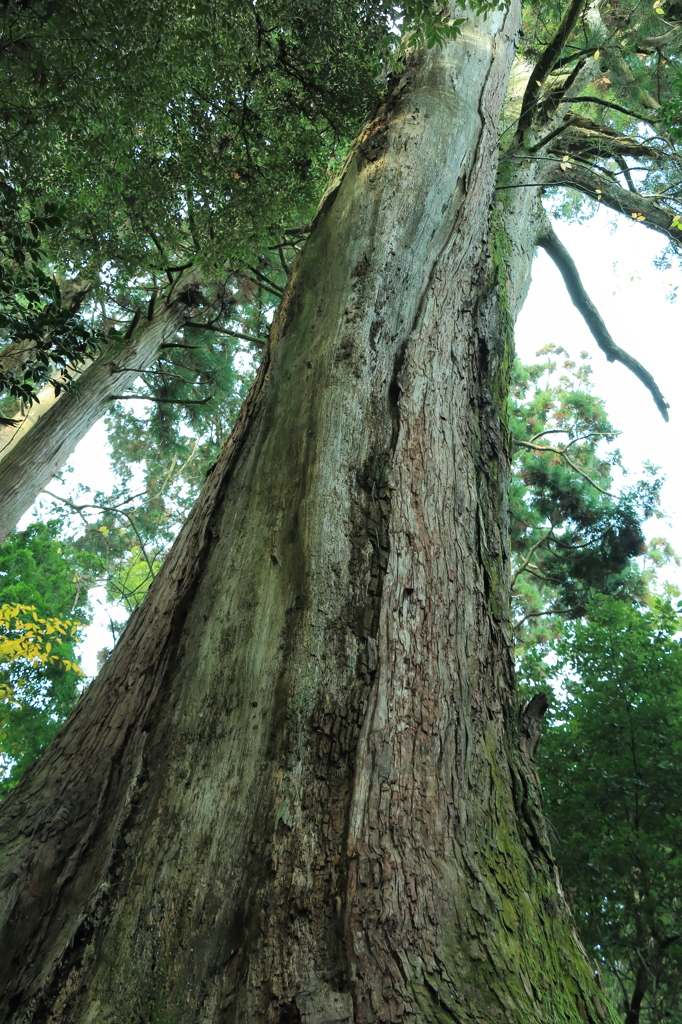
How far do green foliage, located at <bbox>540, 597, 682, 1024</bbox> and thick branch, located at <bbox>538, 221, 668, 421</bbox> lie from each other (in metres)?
2.30

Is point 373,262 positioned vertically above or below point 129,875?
above

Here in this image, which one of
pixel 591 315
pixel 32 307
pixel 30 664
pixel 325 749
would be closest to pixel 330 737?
pixel 325 749

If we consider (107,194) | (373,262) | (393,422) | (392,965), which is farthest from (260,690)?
(107,194)

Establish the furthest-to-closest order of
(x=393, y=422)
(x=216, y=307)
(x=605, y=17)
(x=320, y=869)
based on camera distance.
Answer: (x=216, y=307) < (x=605, y=17) < (x=393, y=422) < (x=320, y=869)

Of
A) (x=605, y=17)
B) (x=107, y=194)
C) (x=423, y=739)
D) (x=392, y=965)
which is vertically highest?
(x=605, y=17)

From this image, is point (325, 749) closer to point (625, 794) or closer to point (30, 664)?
point (625, 794)

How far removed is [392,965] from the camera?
45.0 inches

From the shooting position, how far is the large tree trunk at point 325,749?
1.18 meters

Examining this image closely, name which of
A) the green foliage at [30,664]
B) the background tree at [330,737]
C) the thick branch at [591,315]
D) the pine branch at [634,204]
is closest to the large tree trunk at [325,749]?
the background tree at [330,737]

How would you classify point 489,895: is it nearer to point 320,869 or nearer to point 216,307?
point 320,869

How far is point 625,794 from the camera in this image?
15.7 feet

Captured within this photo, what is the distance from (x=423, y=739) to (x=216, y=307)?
25.5ft

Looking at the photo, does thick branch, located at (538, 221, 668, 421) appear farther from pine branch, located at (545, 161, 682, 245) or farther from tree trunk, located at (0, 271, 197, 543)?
tree trunk, located at (0, 271, 197, 543)

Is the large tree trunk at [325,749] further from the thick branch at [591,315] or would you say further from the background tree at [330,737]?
the thick branch at [591,315]
